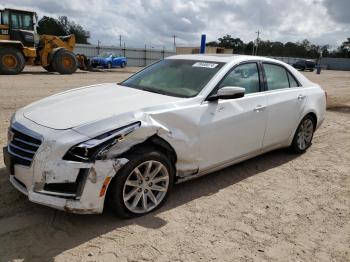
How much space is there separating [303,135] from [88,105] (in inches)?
145

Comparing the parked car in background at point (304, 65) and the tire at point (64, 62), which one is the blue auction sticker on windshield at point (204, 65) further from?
the parked car in background at point (304, 65)

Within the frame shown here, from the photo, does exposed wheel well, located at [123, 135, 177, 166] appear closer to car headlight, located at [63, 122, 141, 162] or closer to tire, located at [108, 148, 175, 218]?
tire, located at [108, 148, 175, 218]

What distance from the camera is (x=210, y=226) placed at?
350cm

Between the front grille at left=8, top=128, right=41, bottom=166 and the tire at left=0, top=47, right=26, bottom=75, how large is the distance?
15881 mm

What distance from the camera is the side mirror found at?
3.97 meters

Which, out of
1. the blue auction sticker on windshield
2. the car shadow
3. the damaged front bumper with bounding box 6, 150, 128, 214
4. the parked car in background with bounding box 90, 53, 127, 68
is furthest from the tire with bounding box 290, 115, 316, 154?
the parked car in background with bounding box 90, 53, 127, 68

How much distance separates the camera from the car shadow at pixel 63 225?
297cm

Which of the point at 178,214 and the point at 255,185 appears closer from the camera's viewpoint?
the point at 178,214

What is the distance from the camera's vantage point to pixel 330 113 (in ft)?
32.4

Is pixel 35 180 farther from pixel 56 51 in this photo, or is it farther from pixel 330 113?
pixel 56 51

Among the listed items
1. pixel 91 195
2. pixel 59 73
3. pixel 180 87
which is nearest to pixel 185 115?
pixel 180 87

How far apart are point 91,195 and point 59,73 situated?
1868 cm

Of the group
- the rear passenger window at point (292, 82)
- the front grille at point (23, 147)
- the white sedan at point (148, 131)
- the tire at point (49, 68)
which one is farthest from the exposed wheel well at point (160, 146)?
the tire at point (49, 68)

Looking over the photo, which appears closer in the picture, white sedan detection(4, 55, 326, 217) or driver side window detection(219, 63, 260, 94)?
white sedan detection(4, 55, 326, 217)
